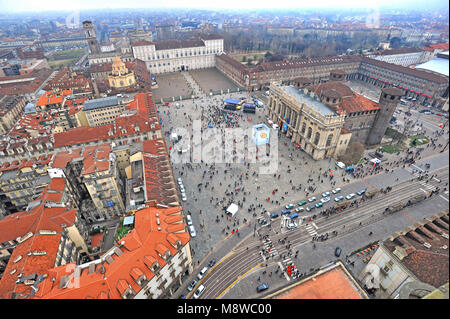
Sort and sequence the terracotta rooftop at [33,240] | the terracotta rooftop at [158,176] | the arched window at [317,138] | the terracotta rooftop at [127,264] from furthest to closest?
the arched window at [317,138], the terracotta rooftop at [158,176], the terracotta rooftop at [33,240], the terracotta rooftop at [127,264]

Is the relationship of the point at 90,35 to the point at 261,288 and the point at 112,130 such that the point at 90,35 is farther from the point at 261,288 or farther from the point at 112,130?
the point at 261,288

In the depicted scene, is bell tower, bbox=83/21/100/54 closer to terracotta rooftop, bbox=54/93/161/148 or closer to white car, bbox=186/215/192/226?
terracotta rooftop, bbox=54/93/161/148

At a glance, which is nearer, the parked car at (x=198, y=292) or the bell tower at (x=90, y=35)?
the parked car at (x=198, y=292)

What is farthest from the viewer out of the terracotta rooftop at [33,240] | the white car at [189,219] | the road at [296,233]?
the white car at [189,219]

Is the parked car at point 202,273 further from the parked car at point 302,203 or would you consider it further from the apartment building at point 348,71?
the apartment building at point 348,71

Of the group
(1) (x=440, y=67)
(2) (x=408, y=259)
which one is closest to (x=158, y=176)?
(2) (x=408, y=259)

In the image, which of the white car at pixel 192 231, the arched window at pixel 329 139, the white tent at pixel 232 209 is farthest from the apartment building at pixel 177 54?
the white car at pixel 192 231

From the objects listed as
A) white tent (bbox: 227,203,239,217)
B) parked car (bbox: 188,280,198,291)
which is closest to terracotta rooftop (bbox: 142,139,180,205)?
white tent (bbox: 227,203,239,217)
